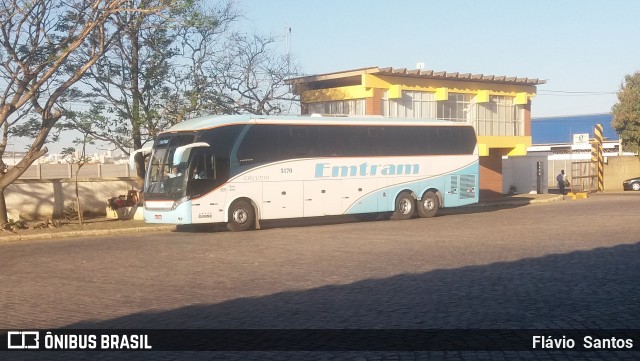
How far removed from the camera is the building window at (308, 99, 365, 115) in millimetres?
39031

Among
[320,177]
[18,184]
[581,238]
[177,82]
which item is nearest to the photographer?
[581,238]

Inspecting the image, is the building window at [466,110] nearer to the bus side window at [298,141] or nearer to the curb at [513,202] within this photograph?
the curb at [513,202]

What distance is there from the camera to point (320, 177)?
2717 cm

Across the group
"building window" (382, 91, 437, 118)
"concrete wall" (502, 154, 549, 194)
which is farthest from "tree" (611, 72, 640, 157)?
"building window" (382, 91, 437, 118)

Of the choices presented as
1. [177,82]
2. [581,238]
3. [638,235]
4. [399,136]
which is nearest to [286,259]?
[581,238]

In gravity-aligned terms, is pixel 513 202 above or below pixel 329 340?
above

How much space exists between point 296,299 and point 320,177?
1589cm

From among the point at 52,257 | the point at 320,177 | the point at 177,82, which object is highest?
the point at 177,82

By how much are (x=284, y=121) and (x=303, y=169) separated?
1.81m

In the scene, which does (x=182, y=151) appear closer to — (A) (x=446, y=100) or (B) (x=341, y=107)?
(B) (x=341, y=107)

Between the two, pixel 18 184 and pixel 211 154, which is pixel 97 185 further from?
pixel 211 154

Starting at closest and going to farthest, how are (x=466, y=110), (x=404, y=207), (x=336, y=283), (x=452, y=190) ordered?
(x=336, y=283)
(x=404, y=207)
(x=452, y=190)
(x=466, y=110)

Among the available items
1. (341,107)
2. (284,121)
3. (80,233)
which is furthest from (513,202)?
(80,233)

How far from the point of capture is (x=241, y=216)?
25391mm
